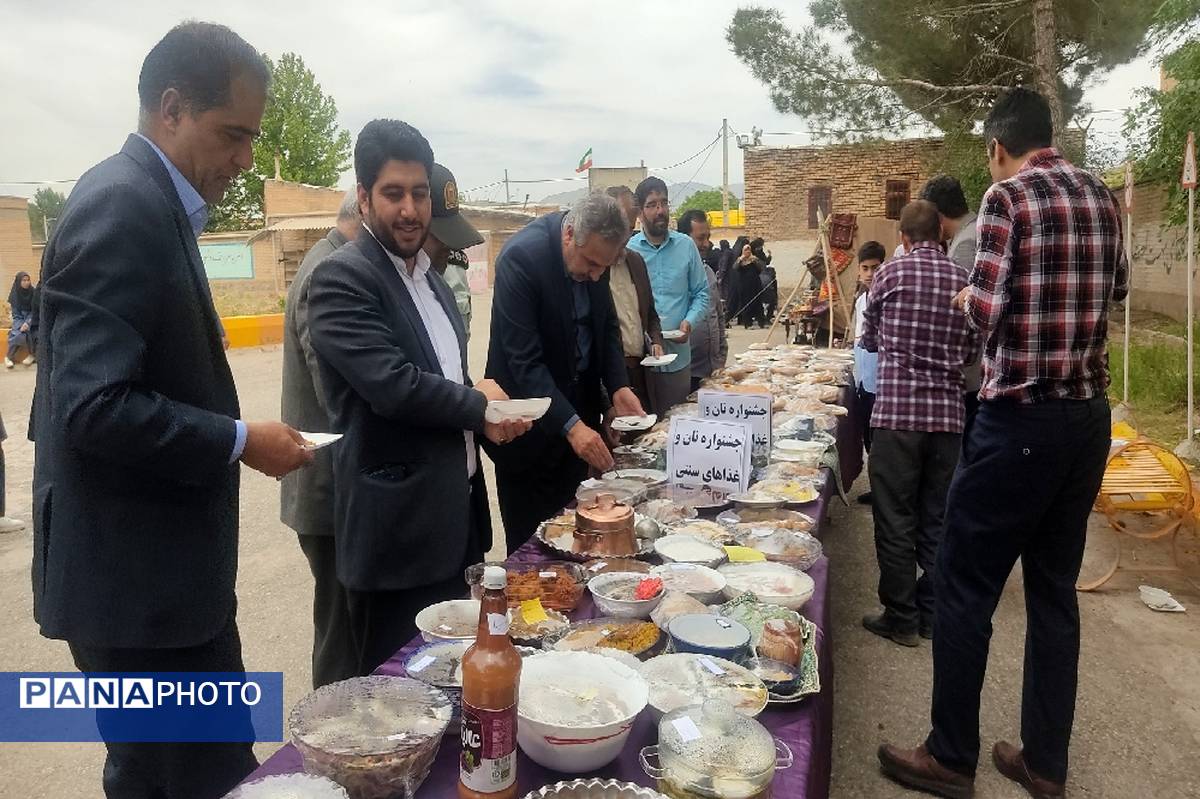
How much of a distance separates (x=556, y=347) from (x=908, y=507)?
170cm

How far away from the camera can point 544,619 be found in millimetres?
1708

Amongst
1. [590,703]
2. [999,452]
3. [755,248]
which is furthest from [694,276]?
[755,248]

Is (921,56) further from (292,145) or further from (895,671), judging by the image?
(292,145)

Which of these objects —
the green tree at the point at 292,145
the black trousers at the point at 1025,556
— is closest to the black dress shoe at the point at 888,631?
the black trousers at the point at 1025,556

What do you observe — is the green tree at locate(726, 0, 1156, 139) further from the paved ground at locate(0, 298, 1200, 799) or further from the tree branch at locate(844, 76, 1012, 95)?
the paved ground at locate(0, 298, 1200, 799)

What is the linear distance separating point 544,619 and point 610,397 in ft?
5.56

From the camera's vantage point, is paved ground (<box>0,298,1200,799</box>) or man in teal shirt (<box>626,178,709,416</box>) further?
man in teal shirt (<box>626,178,709,416</box>)

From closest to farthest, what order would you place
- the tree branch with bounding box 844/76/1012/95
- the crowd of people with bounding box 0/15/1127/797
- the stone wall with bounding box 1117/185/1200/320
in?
the crowd of people with bounding box 0/15/1127/797, the tree branch with bounding box 844/76/1012/95, the stone wall with bounding box 1117/185/1200/320

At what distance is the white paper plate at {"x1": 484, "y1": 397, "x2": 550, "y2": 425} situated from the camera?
204cm

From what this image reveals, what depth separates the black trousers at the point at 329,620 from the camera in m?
2.55

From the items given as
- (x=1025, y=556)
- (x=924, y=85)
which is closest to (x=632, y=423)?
(x=1025, y=556)

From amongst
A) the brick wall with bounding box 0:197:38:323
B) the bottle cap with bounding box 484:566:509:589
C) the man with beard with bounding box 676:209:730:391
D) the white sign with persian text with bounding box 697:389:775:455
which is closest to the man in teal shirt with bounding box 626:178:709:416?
the man with beard with bounding box 676:209:730:391

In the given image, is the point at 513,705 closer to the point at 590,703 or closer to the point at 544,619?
the point at 590,703

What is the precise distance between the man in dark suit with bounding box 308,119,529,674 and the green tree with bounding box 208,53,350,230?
31.9 metres
